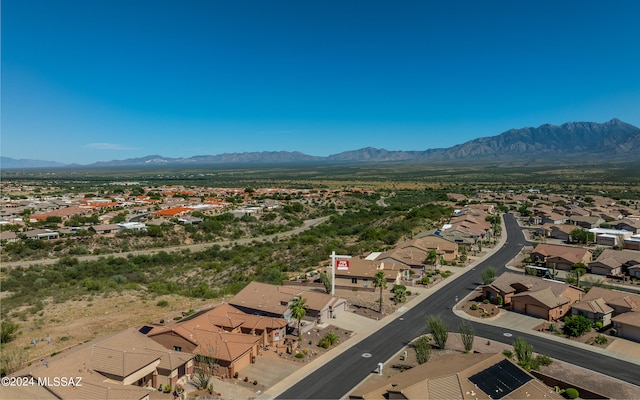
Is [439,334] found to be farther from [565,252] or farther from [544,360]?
[565,252]

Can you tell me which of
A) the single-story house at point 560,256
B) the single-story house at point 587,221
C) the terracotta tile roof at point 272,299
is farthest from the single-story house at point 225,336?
the single-story house at point 587,221

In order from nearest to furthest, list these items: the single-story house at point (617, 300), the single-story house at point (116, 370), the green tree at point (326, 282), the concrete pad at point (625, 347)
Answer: the single-story house at point (116, 370) → the concrete pad at point (625, 347) → the single-story house at point (617, 300) → the green tree at point (326, 282)

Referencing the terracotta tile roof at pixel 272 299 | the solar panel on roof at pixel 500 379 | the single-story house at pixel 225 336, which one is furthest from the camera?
the terracotta tile roof at pixel 272 299

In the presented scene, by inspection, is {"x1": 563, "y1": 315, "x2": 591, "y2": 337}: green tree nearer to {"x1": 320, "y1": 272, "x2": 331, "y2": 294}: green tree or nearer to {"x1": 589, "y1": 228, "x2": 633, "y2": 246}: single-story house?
{"x1": 320, "y1": 272, "x2": 331, "y2": 294}: green tree

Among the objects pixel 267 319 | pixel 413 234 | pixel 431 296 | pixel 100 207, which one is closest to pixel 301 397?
pixel 267 319

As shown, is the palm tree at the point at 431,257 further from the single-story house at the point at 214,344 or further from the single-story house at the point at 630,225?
the single-story house at the point at 630,225
